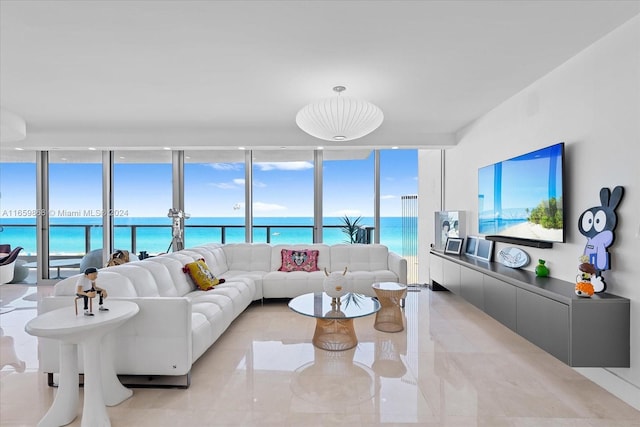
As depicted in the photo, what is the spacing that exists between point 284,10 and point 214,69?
1168mm

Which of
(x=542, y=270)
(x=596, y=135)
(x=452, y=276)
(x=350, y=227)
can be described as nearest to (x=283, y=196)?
(x=350, y=227)

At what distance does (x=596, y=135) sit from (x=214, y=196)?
554 cm

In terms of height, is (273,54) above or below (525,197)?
above

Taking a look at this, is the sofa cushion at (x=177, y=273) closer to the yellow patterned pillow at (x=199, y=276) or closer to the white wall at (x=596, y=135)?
the yellow patterned pillow at (x=199, y=276)

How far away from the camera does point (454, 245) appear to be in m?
4.95

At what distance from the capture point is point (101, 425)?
6.37ft

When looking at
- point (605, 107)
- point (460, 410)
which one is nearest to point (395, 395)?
point (460, 410)

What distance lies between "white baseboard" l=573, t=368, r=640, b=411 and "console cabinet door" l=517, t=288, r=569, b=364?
15.8 inches

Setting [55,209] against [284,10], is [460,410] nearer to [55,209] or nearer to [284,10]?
[284,10]

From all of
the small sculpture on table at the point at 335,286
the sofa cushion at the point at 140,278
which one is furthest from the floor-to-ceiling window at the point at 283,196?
the sofa cushion at the point at 140,278

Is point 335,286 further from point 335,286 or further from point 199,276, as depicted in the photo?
point 199,276

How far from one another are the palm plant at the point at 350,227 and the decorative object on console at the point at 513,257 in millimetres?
2595

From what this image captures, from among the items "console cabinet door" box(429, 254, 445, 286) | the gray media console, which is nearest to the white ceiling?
the gray media console

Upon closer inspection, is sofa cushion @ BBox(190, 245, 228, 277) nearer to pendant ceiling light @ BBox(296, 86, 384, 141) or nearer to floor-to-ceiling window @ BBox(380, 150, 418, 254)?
pendant ceiling light @ BBox(296, 86, 384, 141)
